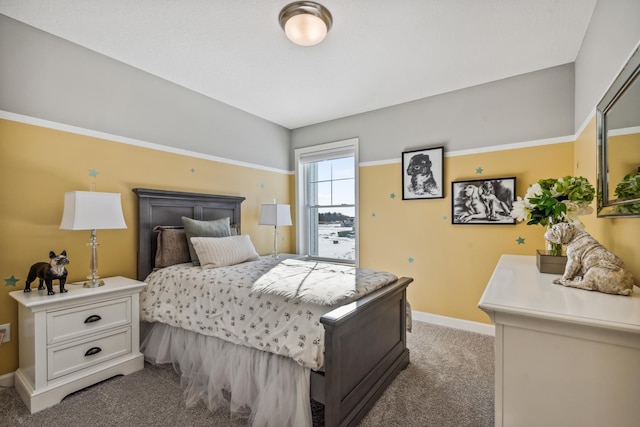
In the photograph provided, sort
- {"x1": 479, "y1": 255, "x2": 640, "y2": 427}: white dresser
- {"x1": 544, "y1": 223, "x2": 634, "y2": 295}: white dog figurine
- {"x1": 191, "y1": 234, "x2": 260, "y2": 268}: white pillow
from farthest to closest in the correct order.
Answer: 1. {"x1": 191, "y1": 234, "x2": 260, "y2": 268}: white pillow
2. {"x1": 544, "y1": 223, "x2": 634, "y2": 295}: white dog figurine
3. {"x1": 479, "y1": 255, "x2": 640, "y2": 427}: white dresser

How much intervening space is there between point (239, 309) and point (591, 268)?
1.83 metres

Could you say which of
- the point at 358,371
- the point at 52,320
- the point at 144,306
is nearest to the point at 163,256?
the point at 144,306

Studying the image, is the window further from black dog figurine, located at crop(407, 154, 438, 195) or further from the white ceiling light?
the white ceiling light

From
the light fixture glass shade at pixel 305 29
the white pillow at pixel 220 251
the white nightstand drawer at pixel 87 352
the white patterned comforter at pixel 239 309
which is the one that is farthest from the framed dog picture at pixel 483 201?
the white nightstand drawer at pixel 87 352

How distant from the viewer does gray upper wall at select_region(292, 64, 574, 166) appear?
2.68 m

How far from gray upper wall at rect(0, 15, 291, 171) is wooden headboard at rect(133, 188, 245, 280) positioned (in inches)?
21.3

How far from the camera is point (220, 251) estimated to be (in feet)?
8.68

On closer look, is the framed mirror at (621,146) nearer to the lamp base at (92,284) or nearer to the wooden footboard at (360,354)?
the wooden footboard at (360,354)

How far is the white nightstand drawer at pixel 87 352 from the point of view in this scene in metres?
1.91

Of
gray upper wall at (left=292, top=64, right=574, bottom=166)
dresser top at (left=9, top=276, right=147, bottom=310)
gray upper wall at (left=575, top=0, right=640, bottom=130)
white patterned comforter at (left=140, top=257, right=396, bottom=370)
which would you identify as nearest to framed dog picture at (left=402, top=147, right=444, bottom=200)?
gray upper wall at (left=292, top=64, right=574, bottom=166)

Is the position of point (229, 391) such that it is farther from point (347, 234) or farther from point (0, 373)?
point (347, 234)

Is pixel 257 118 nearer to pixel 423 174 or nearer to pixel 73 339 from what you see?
pixel 423 174

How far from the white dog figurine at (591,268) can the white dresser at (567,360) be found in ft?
0.17

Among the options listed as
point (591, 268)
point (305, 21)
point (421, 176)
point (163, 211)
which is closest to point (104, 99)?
point (163, 211)
